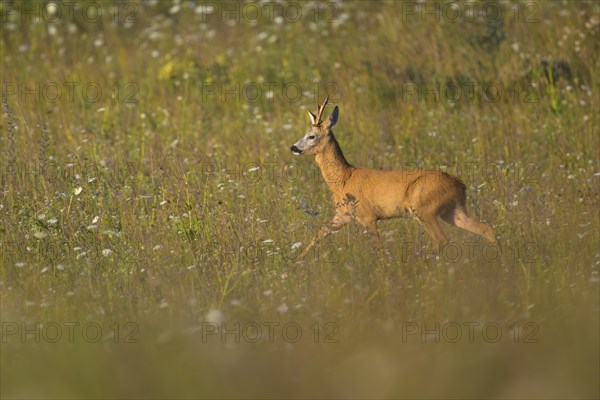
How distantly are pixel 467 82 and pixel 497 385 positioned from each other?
6.79m

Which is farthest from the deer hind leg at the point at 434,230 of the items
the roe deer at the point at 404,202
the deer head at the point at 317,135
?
the deer head at the point at 317,135

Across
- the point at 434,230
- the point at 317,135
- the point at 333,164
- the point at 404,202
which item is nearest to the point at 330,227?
the point at 404,202

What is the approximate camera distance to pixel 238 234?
7.29 m

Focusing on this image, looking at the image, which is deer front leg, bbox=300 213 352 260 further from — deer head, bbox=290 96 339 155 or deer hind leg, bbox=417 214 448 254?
deer head, bbox=290 96 339 155

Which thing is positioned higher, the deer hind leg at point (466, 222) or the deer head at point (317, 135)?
the deer head at point (317, 135)

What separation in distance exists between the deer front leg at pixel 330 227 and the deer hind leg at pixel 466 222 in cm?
68

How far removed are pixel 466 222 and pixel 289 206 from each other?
1.29 m

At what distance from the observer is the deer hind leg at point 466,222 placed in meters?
7.39

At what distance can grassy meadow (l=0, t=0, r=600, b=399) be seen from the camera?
209 inches

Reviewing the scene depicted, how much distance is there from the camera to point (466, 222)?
7.50 m

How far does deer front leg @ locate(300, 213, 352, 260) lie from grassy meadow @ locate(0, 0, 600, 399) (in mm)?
82

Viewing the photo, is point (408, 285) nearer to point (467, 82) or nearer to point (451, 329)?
point (451, 329)

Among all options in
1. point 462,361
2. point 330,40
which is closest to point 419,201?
point 462,361

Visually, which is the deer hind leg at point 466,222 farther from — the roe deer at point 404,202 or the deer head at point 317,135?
the deer head at point 317,135
